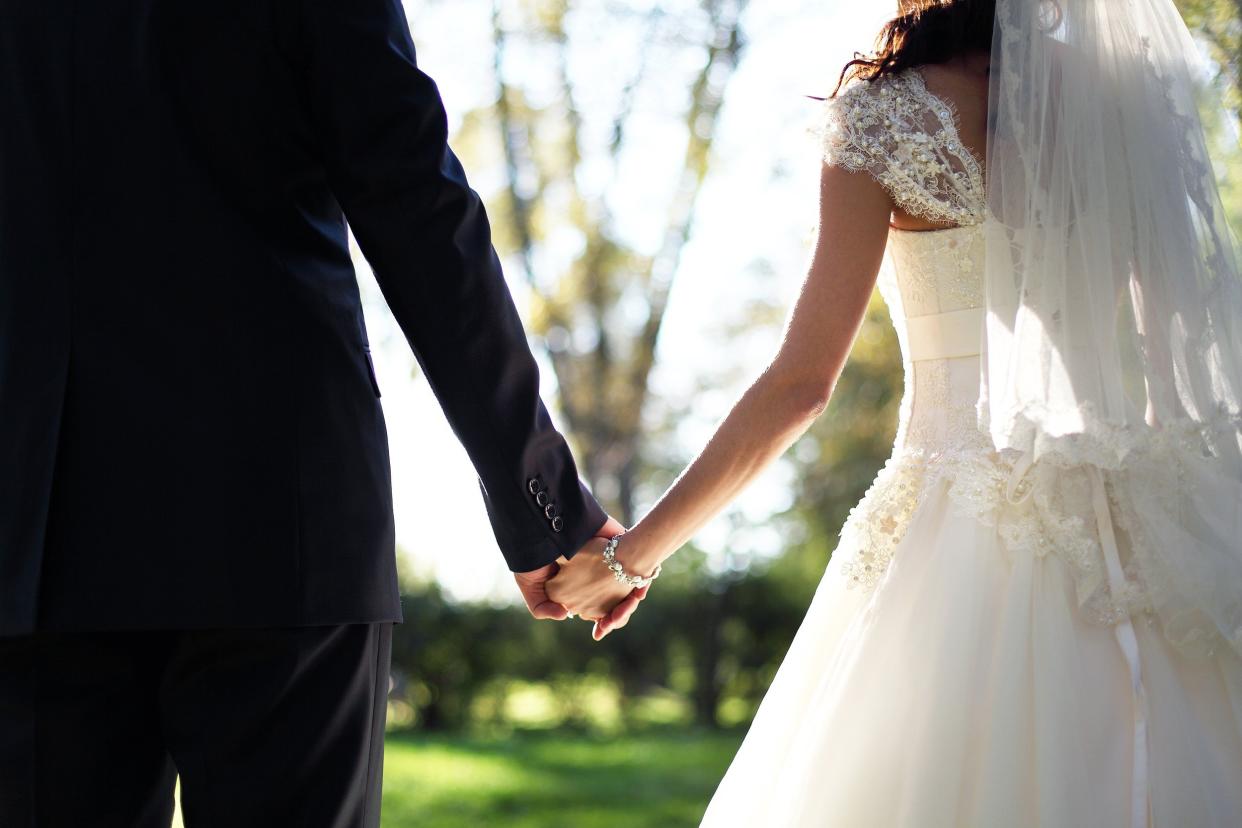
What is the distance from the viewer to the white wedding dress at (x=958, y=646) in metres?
1.81

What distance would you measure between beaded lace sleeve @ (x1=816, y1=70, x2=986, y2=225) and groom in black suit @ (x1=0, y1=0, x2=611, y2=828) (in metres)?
0.82

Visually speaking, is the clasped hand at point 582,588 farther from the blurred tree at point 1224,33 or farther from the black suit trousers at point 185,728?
the blurred tree at point 1224,33

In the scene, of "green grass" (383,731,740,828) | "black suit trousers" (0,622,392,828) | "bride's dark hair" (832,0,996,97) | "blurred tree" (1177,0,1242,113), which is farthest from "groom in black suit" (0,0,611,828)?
"green grass" (383,731,740,828)

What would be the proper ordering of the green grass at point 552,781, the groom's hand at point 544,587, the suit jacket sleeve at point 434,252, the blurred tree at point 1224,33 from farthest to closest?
the green grass at point 552,781, the blurred tree at point 1224,33, the groom's hand at point 544,587, the suit jacket sleeve at point 434,252

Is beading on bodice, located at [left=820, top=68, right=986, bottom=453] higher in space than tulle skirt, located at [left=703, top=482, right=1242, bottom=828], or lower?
higher

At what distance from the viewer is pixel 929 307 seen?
7.18 feet

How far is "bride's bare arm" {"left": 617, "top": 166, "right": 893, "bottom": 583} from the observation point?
2152 mm

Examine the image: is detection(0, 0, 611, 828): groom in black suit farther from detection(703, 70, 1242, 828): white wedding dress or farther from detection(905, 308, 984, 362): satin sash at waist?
detection(905, 308, 984, 362): satin sash at waist

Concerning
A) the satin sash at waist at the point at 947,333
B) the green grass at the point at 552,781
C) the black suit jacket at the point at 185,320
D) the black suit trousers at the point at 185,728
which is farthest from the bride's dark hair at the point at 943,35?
the green grass at the point at 552,781

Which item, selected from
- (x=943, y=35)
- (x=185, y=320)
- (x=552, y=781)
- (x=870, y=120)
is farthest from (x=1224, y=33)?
(x=552, y=781)

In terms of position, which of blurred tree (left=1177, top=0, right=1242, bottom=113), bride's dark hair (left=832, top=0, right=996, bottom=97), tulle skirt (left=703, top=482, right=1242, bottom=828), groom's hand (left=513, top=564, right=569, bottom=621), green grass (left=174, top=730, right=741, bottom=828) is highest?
blurred tree (left=1177, top=0, right=1242, bottom=113)

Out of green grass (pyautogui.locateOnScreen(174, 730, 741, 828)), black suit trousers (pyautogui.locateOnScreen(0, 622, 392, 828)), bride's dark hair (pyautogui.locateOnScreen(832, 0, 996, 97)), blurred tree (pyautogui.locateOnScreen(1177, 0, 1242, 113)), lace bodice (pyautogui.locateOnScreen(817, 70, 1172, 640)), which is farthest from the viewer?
green grass (pyautogui.locateOnScreen(174, 730, 741, 828))

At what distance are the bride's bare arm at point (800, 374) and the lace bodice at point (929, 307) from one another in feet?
0.19

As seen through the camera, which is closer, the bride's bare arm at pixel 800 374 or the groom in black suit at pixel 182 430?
the groom in black suit at pixel 182 430
